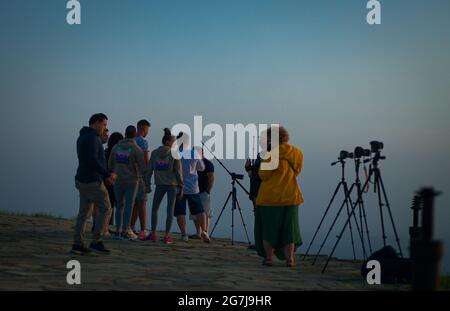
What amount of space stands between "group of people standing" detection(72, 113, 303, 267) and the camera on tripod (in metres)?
1.07

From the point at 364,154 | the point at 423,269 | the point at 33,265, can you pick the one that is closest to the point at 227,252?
the point at 364,154

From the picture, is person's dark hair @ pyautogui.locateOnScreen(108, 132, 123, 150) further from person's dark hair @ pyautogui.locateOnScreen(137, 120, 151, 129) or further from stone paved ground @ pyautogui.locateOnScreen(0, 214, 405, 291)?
stone paved ground @ pyautogui.locateOnScreen(0, 214, 405, 291)

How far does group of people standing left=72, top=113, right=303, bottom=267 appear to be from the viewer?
11039mm

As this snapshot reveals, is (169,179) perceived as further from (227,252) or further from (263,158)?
(263,158)

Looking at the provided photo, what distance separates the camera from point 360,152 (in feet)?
37.6

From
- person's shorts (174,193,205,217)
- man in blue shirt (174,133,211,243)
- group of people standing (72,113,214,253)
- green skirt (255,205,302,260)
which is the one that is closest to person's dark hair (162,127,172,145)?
group of people standing (72,113,214,253)

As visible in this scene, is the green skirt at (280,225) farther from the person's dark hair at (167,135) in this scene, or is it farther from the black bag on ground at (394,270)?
the person's dark hair at (167,135)

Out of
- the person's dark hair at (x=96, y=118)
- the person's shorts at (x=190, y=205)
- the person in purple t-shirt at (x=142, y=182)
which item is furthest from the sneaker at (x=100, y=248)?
the person's shorts at (x=190, y=205)

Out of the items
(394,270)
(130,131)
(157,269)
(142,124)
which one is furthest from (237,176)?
(394,270)

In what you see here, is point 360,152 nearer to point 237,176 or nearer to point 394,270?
point 394,270

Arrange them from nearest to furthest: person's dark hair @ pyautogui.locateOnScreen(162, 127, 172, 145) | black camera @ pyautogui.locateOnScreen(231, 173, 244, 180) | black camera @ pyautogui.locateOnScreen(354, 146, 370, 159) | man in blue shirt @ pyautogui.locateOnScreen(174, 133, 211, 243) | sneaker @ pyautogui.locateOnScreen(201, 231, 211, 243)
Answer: black camera @ pyautogui.locateOnScreen(354, 146, 370, 159), person's dark hair @ pyautogui.locateOnScreen(162, 127, 172, 145), man in blue shirt @ pyautogui.locateOnScreen(174, 133, 211, 243), sneaker @ pyautogui.locateOnScreen(201, 231, 211, 243), black camera @ pyautogui.locateOnScreen(231, 173, 244, 180)

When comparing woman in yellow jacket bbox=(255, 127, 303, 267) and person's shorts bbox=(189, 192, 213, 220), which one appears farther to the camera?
person's shorts bbox=(189, 192, 213, 220)

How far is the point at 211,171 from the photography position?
588 inches

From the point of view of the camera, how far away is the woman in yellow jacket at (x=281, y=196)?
10945 millimetres
